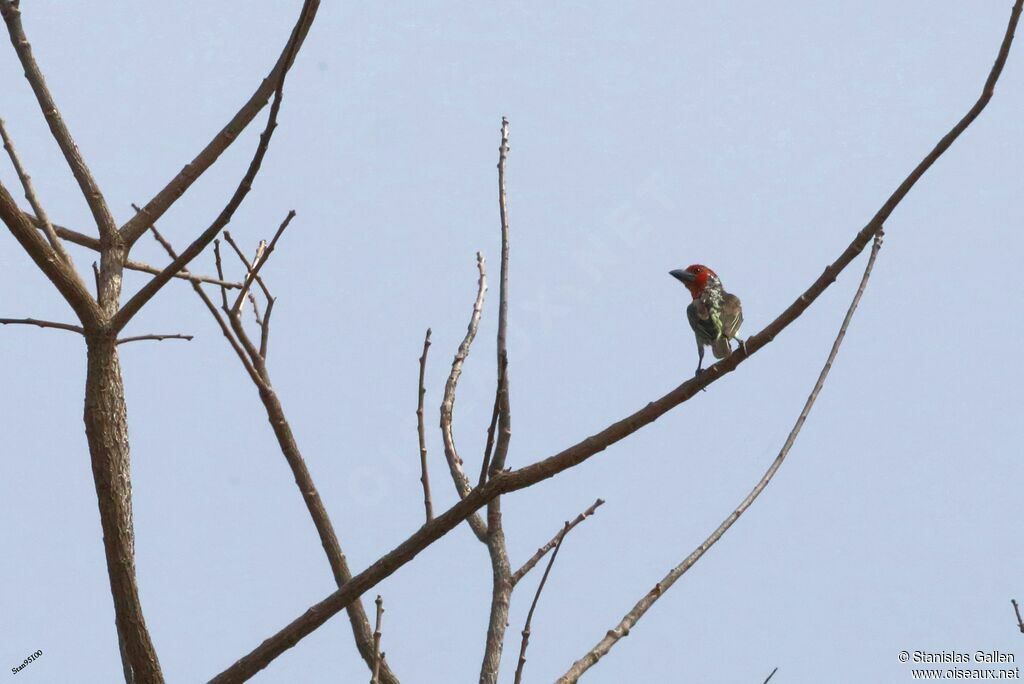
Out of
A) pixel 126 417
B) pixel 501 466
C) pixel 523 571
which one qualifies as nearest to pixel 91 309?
pixel 126 417

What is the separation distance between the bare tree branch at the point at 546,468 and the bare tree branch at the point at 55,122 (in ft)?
6.04

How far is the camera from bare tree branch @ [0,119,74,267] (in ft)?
12.9

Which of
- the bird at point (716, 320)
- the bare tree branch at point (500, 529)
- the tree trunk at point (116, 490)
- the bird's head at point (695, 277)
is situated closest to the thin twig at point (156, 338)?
the tree trunk at point (116, 490)

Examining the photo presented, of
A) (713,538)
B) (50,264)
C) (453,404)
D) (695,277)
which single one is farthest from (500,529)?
(695,277)

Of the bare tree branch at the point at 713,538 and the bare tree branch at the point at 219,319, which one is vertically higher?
the bare tree branch at the point at 219,319

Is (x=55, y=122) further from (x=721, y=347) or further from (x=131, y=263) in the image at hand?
(x=721, y=347)

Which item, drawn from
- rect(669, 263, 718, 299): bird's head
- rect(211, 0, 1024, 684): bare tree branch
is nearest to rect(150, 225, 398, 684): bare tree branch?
rect(211, 0, 1024, 684): bare tree branch

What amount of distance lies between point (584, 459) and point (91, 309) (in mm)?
1671

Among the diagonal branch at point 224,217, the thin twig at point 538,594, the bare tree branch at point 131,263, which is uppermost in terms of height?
the bare tree branch at point 131,263

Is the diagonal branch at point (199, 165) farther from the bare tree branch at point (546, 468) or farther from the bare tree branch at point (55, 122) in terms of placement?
the bare tree branch at point (546, 468)

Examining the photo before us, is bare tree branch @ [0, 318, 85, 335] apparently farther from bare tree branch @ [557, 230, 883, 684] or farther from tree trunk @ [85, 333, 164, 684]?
bare tree branch @ [557, 230, 883, 684]

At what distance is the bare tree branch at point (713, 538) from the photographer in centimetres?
349

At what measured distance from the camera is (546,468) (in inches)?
127

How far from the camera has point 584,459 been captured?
3.24 m
